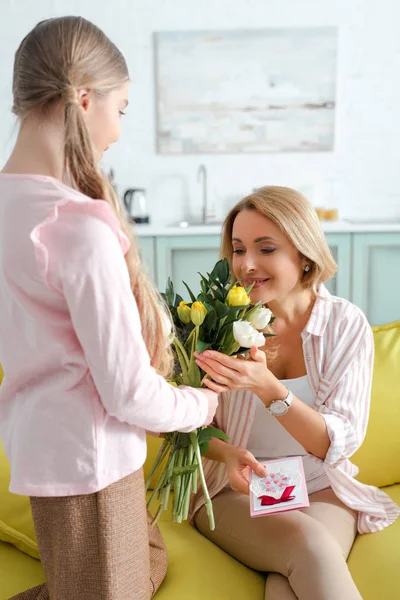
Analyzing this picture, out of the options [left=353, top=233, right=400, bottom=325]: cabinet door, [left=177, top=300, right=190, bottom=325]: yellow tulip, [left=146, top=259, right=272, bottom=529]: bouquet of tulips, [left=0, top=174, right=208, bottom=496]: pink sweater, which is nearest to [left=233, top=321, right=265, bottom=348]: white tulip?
[left=146, top=259, right=272, bottom=529]: bouquet of tulips

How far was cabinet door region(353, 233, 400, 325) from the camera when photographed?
396cm

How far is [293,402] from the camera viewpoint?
154 cm

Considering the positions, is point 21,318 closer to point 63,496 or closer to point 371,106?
point 63,496

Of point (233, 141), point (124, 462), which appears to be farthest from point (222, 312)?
point (233, 141)

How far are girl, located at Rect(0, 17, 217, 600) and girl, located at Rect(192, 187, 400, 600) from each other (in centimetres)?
48

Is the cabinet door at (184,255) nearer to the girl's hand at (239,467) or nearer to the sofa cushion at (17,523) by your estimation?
the sofa cushion at (17,523)

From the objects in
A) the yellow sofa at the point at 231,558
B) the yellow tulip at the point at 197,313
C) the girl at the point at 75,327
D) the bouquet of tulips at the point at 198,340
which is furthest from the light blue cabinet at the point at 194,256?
the girl at the point at 75,327

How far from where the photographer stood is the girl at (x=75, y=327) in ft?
3.14

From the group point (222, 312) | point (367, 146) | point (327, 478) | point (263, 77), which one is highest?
point (263, 77)

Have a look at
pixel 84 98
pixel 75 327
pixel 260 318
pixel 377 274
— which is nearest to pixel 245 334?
pixel 260 318

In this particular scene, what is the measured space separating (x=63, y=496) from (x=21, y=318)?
0.29 meters

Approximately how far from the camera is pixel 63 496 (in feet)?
3.49

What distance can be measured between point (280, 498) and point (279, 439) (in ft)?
1.13

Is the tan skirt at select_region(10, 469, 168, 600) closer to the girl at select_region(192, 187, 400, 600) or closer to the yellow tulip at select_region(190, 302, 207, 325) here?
the yellow tulip at select_region(190, 302, 207, 325)
